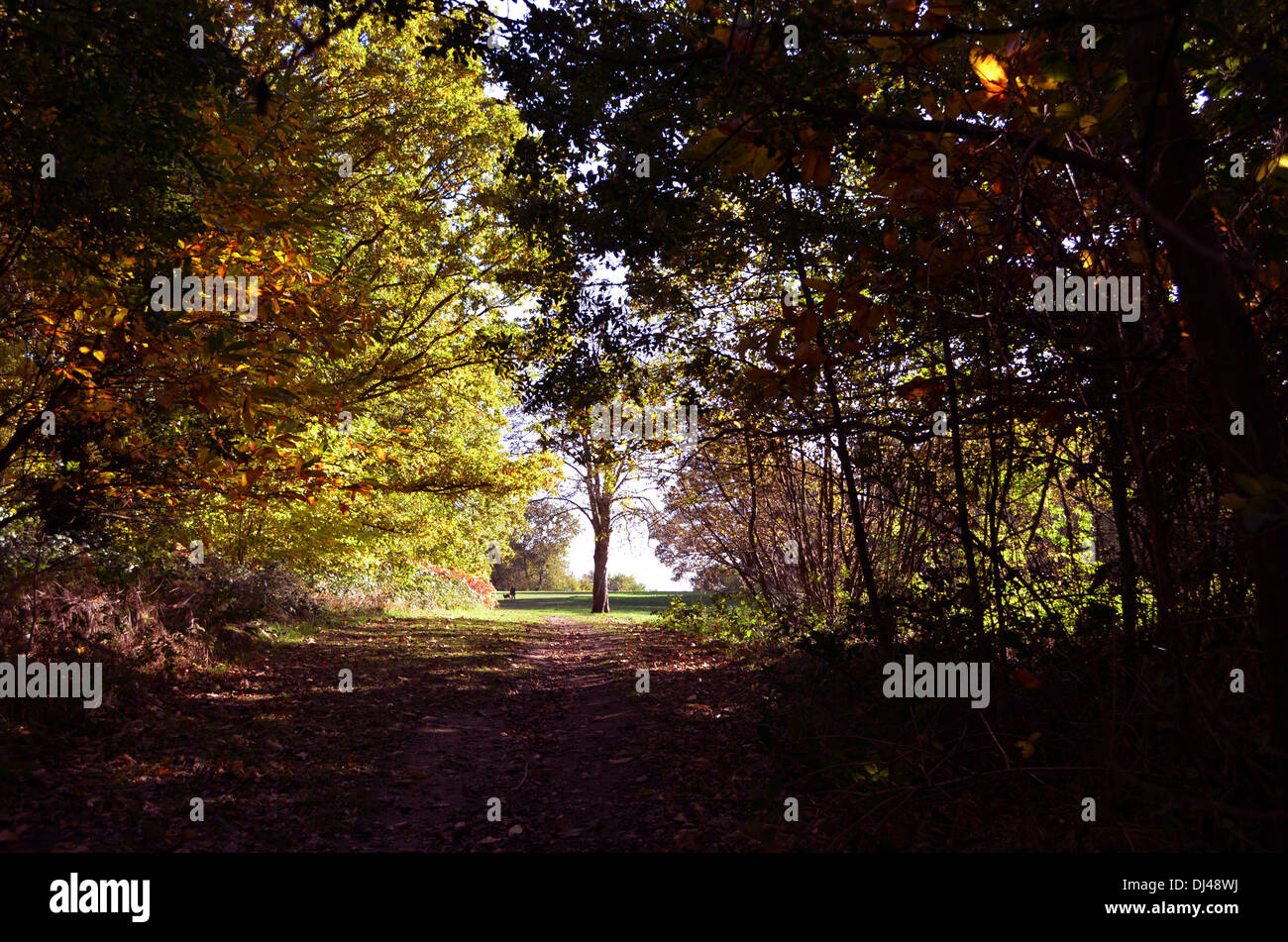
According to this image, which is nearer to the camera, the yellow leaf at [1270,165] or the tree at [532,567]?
the yellow leaf at [1270,165]

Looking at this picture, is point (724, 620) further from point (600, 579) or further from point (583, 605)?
point (583, 605)

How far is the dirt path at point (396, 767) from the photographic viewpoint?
5008mm

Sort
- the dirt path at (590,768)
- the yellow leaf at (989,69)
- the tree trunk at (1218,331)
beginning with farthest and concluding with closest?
the dirt path at (590,768)
the yellow leaf at (989,69)
the tree trunk at (1218,331)

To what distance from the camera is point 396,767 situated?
6.59m

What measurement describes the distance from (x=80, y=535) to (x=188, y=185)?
6054mm

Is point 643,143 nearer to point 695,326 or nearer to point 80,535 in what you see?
point 695,326

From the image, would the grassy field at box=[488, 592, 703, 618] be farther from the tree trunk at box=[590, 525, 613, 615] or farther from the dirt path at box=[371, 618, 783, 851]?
the dirt path at box=[371, 618, 783, 851]

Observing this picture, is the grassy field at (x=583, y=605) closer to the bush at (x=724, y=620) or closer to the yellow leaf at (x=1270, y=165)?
the bush at (x=724, y=620)

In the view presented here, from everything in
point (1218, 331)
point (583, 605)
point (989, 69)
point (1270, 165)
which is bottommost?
point (583, 605)

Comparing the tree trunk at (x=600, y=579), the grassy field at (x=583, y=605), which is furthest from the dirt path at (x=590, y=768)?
the tree trunk at (x=600, y=579)

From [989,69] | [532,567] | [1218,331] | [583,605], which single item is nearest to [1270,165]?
[1218,331]

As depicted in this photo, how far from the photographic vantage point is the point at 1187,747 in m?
3.80

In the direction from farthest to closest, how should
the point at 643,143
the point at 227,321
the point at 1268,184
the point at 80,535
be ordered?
1. the point at 80,535
2. the point at 227,321
3. the point at 643,143
4. the point at 1268,184
